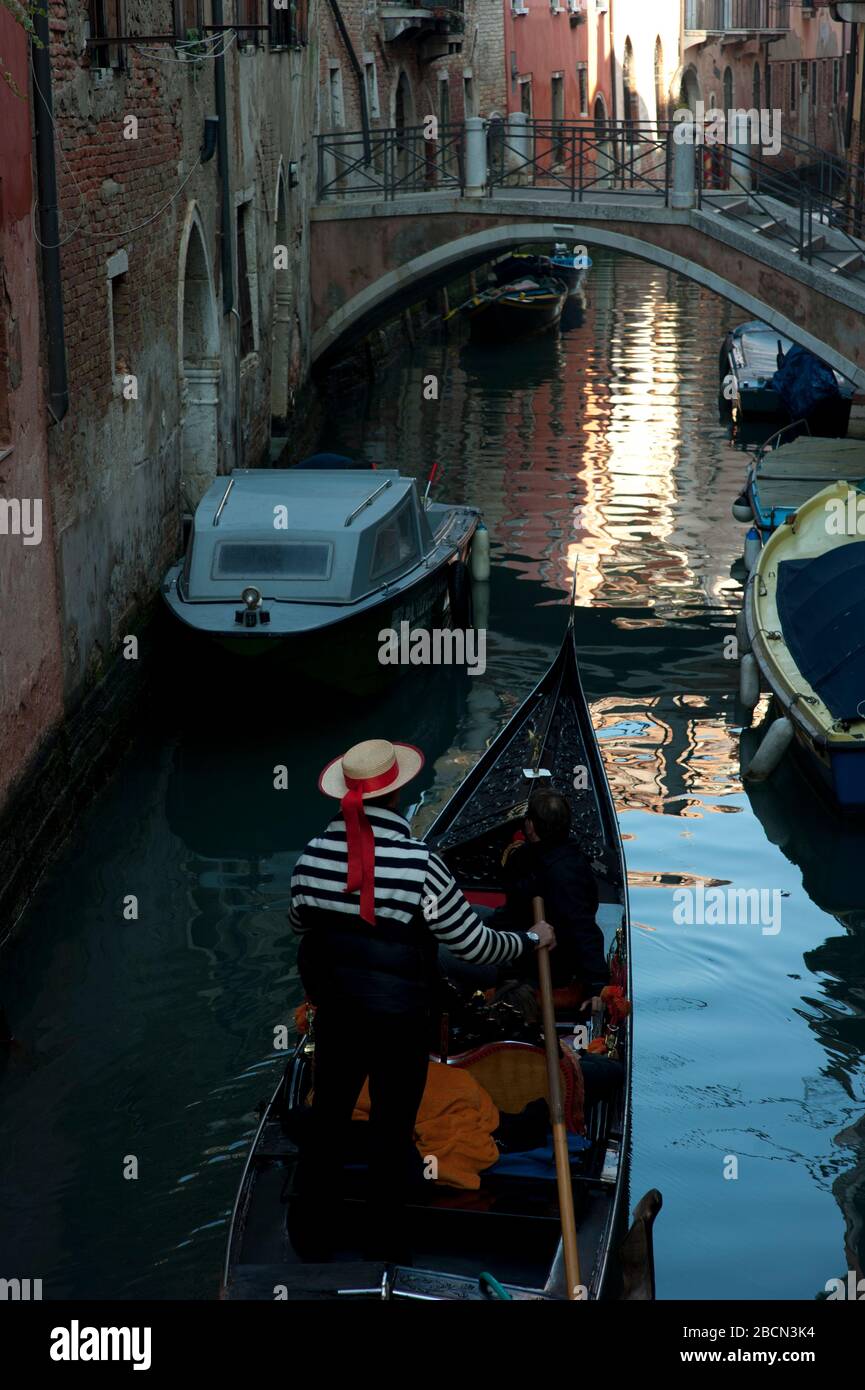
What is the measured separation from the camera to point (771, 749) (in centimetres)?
809

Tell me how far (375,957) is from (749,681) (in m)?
5.51

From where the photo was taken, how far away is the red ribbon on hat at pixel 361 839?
3.81 meters

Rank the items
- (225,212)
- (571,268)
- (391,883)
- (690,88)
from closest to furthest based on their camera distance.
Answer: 1. (391,883)
2. (225,212)
3. (571,268)
4. (690,88)

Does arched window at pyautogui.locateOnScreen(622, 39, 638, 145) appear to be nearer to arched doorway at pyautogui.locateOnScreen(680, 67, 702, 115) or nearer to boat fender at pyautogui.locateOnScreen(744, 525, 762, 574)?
arched doorway at pyautogui.locateOnScreen(680, 67, 702, 115)

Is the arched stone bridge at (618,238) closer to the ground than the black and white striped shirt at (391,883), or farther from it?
farther from it

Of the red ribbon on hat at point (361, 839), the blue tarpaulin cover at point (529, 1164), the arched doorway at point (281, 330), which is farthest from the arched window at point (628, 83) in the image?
the red ribbon on hat at point (361, 839)

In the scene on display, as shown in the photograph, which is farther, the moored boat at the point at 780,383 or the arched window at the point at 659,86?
the arched window at the point at 659,86

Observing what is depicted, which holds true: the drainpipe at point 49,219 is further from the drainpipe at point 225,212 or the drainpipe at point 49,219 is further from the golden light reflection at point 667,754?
the drainpipe at point 225,212

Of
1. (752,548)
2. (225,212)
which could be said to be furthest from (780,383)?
(225,212)

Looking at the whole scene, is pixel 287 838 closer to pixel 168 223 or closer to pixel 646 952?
pixel 646 952

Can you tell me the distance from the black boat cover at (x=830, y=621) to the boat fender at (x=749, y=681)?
33cm

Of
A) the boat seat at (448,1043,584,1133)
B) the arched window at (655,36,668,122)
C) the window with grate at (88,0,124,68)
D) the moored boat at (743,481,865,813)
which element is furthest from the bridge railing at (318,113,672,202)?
the arched window at (655,36,668,122)

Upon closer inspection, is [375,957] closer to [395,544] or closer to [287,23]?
[395,544]
